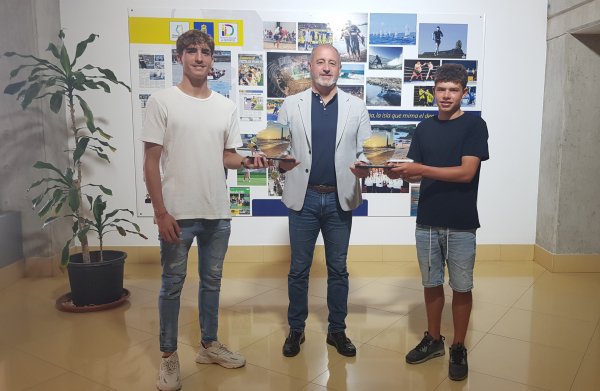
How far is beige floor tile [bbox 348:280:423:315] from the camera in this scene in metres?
3.26

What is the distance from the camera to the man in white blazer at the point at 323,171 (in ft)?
7.99

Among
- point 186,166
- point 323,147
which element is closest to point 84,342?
point 186,166

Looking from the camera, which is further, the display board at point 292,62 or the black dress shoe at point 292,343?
the display board at point 292,62

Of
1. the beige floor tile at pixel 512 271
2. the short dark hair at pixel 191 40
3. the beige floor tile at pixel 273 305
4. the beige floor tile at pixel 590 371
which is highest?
the short dark hair at pixel 191 40

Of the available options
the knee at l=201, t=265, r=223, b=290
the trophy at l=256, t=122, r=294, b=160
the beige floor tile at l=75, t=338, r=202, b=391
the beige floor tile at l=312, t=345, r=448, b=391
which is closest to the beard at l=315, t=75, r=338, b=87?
the trophy at l=256, t=122, r=294, b=160

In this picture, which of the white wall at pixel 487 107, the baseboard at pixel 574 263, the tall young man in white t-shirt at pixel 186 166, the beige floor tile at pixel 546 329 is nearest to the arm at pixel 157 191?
the tall young man in white t-shirt at pixel 186 166

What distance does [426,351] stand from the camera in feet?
8.10

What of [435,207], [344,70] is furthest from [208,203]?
[344,70]

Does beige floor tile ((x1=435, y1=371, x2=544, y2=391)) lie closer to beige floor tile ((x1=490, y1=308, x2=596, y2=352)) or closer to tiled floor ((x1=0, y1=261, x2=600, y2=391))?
tiled floor ((x1=0, y1=261, x2=600, y2=391))

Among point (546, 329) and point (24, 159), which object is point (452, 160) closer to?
point (546, 329)

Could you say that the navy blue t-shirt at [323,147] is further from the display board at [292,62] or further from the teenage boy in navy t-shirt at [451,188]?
the display board at [292,62]

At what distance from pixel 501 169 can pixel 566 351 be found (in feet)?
6.87

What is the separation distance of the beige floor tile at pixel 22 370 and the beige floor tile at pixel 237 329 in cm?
68

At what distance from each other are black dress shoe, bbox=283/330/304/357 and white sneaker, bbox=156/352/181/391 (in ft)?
1.93
